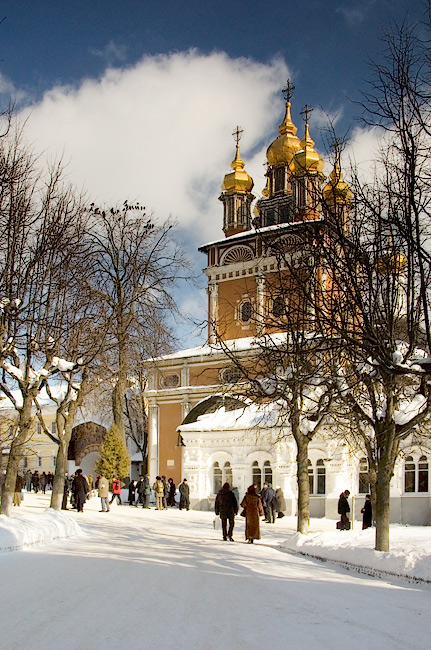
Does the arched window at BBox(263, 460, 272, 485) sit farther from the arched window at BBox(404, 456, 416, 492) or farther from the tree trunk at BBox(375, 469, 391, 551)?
the tree trunk at BBox(375, 469, 391, 551)

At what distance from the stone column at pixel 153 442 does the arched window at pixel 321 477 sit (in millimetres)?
14131

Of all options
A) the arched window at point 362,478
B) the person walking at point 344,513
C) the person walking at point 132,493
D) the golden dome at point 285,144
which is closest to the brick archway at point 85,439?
the person walking at point 132,493

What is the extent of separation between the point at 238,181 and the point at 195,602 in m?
43.0

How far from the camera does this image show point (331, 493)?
2630 centimetres

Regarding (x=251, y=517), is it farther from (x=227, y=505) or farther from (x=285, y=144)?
(x=285, y=144)

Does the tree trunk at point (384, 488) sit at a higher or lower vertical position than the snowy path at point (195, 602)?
higher

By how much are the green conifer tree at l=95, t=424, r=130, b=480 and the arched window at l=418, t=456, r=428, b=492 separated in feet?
43.2

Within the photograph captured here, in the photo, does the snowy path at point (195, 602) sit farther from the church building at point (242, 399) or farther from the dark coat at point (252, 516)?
the church building at point (242, 399)

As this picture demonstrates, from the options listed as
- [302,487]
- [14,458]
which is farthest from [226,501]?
[14,458]

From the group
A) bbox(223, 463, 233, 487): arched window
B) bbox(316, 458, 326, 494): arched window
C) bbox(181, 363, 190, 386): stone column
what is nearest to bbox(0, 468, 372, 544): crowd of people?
bbox(223, 463, 233, 487): arched window

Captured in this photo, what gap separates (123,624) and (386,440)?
767cm

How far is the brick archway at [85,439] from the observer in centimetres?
5116

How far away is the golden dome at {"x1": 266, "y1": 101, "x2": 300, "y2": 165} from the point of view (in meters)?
47.2

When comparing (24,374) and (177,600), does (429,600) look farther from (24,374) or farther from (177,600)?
(24,374)
